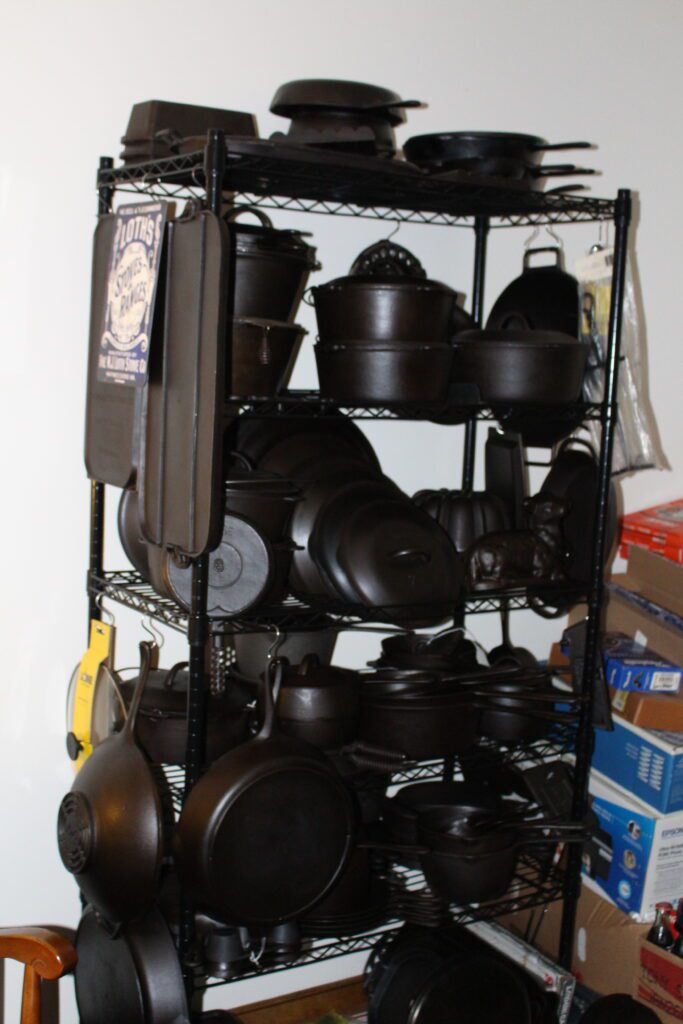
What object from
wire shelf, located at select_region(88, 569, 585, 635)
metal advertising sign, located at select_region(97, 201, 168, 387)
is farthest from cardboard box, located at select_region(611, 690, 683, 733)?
metal advertising sign, located at select_region(97, 201, 168, 387)

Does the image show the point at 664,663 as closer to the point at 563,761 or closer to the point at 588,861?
the point at 563,761

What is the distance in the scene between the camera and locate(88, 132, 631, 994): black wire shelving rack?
196 cm

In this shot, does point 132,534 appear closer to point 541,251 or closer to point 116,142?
point 116,142

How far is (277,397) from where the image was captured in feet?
6.57

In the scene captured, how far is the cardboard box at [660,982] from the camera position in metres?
2.34

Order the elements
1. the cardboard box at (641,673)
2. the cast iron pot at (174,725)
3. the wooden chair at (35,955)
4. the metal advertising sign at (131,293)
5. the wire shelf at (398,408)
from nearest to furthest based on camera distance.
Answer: the wooden chair at (35,955) → the metal advertising sign at (131,293) → the wire shelf at (398,408) → the cast iron pot at (174,725) → the cardboard box at (641,673)

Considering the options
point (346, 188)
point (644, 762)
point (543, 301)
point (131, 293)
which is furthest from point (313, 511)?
point (644, 762)

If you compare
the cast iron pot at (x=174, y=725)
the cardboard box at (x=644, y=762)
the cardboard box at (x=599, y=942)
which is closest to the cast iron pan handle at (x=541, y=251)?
the cardboard box at (x=644, y=762)

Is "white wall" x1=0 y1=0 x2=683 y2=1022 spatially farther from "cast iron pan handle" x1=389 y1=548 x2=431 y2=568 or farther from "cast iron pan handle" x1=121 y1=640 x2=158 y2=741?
"cast iron pan handle" x1=389 y1=548 x2=431 y2=568

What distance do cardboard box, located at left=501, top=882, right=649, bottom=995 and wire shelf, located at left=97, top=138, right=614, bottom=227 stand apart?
1528 mm

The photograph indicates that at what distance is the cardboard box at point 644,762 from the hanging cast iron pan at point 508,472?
22.9 inches

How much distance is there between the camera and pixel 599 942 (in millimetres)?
2539

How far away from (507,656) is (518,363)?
71 cm

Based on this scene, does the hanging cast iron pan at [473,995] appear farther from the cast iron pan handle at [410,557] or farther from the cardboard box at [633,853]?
the cast iron pan handle at [410,557]
